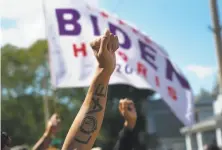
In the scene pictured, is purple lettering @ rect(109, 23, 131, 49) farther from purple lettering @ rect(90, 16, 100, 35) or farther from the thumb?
the thumb

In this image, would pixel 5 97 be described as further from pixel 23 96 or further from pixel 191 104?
pixel 191 104

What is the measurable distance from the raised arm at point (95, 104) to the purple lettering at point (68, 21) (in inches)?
263

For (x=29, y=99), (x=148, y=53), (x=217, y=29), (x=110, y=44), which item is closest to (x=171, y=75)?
(x=148, y=53)

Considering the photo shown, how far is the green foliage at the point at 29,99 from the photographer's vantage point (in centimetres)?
4009

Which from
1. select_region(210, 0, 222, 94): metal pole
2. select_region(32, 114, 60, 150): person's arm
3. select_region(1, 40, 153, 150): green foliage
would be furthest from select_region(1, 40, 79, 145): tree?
select_region(32, 114, 60, 150): person's arm

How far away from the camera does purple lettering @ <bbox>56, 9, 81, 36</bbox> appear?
8.75 metres

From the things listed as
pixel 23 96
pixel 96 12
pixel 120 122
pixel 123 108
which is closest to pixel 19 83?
pixel 23 96

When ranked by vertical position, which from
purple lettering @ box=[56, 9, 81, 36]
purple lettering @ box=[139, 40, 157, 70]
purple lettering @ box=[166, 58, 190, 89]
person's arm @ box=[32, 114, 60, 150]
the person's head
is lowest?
purple lettering @ box=[166, 58, 190, 89]

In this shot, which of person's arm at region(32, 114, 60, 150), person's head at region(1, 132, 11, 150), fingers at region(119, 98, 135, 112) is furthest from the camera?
person's arm at region(32, 114, 60, 150)

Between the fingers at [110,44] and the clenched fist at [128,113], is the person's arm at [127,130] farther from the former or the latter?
the fingers at [110,44]

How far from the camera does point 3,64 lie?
41156 millimetres

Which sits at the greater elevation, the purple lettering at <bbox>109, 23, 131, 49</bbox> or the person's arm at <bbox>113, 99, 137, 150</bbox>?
the person's arm at <bbox>113, 99, 137, 150</bbox>

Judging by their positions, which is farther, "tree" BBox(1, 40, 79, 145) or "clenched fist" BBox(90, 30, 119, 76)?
"tree" BBox(1, 40, 79, 145)

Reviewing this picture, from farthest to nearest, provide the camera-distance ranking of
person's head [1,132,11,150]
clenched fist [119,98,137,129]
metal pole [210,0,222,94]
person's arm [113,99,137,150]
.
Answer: metal pole [210,0,222,94]
clenched fist [119,98,137,129]
person's arm [113,99,137,150]
person's head [1,132,11,150]
